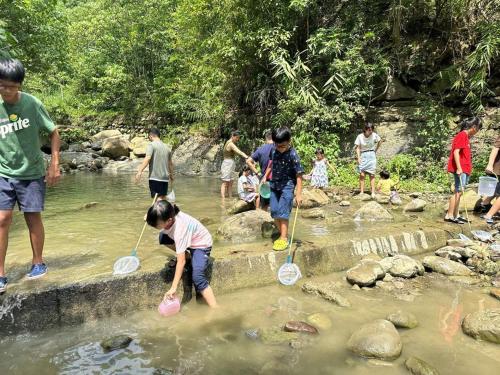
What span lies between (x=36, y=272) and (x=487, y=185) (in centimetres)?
761

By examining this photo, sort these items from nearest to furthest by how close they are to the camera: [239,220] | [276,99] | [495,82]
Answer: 1. [239,220]
2. [495,82]
3. [276,99]

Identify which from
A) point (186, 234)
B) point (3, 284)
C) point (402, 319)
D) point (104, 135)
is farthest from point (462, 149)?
point (104, 135)

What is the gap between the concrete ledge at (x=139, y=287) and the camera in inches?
149

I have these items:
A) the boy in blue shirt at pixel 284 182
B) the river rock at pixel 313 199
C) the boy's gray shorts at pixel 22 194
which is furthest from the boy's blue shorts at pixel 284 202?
the river rock at pixel 313 199

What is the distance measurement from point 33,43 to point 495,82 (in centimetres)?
1731

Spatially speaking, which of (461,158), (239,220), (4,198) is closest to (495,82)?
(461,158)

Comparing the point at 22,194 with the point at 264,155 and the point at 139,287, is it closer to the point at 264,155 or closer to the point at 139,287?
the point at 139,287

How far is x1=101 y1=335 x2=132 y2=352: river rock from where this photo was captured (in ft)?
11.5

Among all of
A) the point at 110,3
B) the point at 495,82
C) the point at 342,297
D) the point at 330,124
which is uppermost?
the point at 110,3

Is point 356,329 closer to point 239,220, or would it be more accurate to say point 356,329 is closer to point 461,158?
point 239,220

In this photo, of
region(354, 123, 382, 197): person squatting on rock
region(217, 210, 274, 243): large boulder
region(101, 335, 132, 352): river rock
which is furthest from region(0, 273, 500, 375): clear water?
region(354, 123, 382, 197): person squatting on rock

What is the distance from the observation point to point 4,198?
3768 millimetres

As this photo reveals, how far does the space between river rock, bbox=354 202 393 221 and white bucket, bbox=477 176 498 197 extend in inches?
70.7

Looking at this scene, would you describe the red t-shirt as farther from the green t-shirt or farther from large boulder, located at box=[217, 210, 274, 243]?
the green t-shirt
